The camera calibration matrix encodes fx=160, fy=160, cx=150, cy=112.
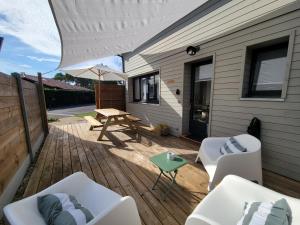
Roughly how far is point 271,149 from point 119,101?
256 inches

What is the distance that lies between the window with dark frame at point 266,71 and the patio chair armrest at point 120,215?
2857 millimetres

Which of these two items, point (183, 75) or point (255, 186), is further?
point (183, 75)

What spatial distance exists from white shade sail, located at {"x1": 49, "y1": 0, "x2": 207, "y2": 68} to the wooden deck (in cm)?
215

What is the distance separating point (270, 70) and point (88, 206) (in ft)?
11.1

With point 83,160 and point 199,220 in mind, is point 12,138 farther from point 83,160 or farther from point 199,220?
point 199,220

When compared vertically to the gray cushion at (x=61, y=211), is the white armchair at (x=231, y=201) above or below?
below

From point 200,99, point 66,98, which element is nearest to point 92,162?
point 200,99

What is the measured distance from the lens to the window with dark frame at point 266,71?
265 centimetres

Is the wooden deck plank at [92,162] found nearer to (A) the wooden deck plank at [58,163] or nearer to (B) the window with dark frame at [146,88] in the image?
(A) the wooden deck plank at [58,163]

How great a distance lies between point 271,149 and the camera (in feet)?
9.05

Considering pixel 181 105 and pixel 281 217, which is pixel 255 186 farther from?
pixel 181 105

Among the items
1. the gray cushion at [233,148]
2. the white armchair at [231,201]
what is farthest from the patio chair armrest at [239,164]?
the white armchair at [231,201]

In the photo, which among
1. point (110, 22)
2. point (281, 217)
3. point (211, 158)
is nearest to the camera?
point (281, 217)

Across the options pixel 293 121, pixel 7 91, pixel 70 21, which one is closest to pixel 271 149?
pixel 293 121
